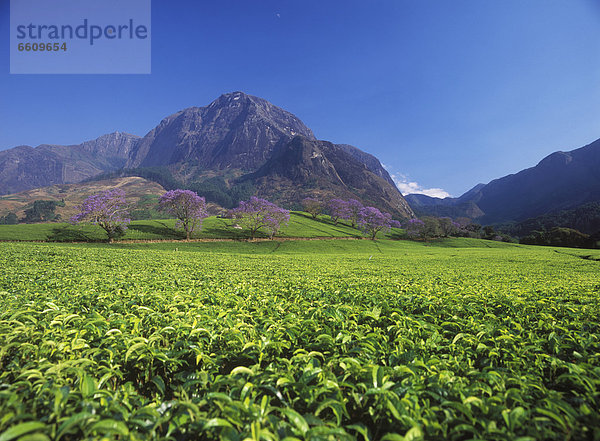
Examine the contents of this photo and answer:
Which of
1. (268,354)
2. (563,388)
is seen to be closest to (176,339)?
(268,354)

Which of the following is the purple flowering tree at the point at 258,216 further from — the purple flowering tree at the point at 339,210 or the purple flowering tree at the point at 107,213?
the purple flowering tree at the point at 339,210

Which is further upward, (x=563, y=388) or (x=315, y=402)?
(x=315, y=402)

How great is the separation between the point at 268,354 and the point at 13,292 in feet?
25.9

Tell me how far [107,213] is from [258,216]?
28.4m

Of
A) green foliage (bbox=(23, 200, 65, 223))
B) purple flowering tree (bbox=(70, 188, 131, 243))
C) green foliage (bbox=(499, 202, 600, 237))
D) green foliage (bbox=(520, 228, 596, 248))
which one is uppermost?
green foliage (bbox=(23, 200, 65, 223))

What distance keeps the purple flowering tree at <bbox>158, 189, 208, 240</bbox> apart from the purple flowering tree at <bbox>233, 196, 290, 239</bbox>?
357 inches

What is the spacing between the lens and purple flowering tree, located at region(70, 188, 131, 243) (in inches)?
1614

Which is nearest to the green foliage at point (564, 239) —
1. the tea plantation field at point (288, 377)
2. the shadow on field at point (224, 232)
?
the shadow on field at point (224, 232)

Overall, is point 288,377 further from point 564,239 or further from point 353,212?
point 564,239

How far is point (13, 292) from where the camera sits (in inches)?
250

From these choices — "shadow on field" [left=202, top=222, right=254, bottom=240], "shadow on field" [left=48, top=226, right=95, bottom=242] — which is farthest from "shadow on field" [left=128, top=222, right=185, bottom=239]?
"shadow on field" [left=48, top=226, right=95, bottom=242]

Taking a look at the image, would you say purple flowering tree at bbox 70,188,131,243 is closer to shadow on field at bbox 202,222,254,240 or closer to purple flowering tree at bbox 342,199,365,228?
shadow on field at bbox 202,222,254,240

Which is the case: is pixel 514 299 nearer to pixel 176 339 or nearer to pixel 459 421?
pixel 459 421

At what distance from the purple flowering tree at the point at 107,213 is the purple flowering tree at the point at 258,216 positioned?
73.1 feet
